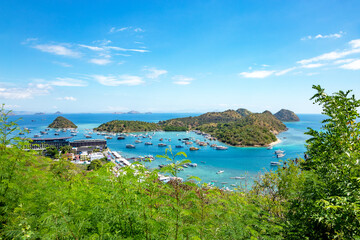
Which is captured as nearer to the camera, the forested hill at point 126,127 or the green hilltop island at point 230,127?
the green hilltop island at point 230,127

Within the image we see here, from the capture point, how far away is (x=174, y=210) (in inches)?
82.8

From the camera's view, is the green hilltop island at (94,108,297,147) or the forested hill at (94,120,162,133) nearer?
the green hilltop island at (94,108,297,147)

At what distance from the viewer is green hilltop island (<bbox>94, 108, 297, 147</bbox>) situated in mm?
75863

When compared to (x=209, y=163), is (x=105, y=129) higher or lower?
higher

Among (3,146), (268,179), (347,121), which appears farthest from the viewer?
(268,179)

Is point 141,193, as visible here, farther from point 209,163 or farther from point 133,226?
point 209,163

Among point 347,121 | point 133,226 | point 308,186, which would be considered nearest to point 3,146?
point 133,226

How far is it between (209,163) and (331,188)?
159ft

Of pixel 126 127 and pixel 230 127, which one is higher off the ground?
pixel 126 127

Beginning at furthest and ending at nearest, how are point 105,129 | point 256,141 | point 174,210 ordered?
point 105,129 < point 256,141 < point 174,210

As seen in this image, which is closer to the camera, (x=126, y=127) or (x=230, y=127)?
(x=230, y=127)

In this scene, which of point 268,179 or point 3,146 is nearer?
point 3,146

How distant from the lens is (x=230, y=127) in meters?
95.8

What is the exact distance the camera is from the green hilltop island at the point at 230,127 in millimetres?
75863
